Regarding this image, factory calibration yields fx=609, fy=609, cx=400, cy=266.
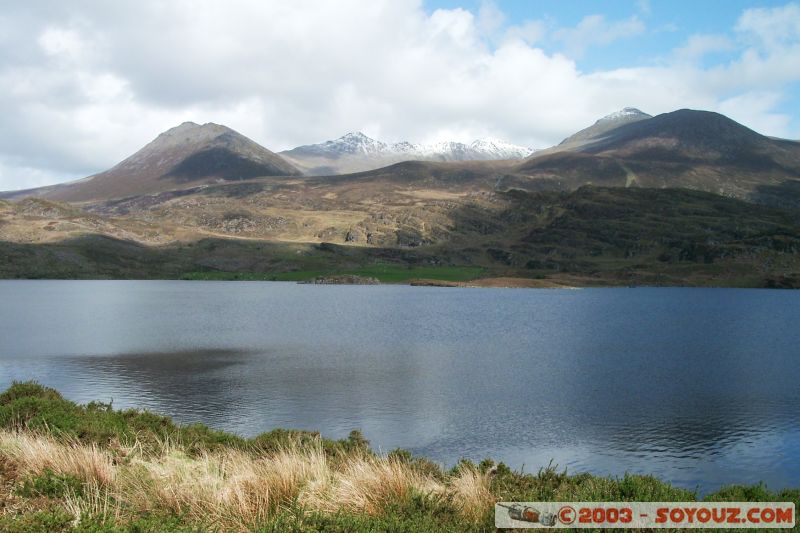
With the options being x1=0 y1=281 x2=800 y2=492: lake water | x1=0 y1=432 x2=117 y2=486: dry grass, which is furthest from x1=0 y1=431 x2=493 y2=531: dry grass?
x1=0 y1=281 x2=800 y2=492: lake water

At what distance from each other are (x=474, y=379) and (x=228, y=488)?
36.0 meters

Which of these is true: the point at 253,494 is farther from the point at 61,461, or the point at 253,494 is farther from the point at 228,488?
the point at 61,461

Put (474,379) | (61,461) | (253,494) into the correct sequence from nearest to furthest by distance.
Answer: (253,494)
(61,461)
(474,379)

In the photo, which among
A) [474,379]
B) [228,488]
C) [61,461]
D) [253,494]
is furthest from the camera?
[474,379]

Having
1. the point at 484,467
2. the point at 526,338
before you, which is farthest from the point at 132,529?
the point at 526,338

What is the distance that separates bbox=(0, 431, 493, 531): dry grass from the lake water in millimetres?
13995

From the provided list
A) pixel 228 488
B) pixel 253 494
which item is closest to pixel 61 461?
pixel 228 488

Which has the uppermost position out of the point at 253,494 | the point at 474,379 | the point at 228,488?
the point at 228,488

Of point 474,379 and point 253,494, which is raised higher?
point 253,494

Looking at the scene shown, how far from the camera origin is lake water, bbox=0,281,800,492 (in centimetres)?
3117

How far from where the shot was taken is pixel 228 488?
13234 millimetres

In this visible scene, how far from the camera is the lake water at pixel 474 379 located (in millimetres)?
31172

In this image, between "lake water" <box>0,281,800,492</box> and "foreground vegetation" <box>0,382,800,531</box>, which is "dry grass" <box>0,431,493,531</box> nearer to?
"foreground vegetation" <box>0,382,800,531</box>

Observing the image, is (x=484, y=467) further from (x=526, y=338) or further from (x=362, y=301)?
(x=362, y=301)
